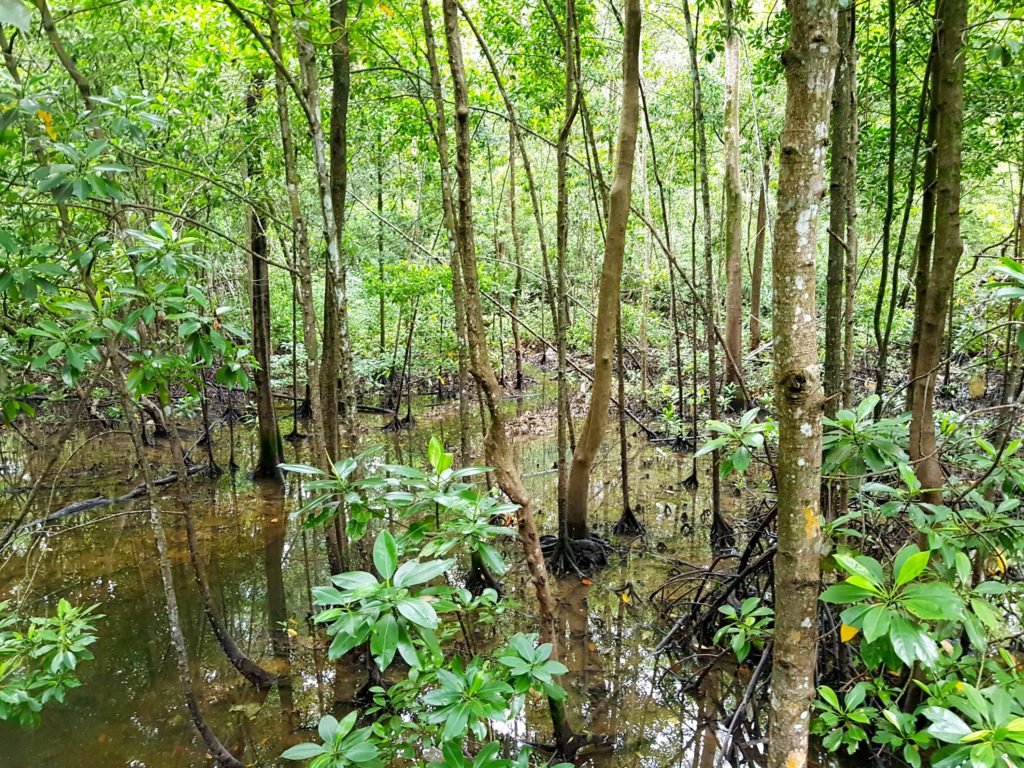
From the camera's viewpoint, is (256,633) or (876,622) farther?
(256,633)

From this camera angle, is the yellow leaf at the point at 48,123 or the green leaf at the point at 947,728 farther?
the yellow leaf at the point at 48,123

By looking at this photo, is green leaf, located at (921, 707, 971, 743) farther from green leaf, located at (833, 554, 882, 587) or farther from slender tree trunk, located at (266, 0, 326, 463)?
slender tree trunk, located at (266, 0, 326, 463)

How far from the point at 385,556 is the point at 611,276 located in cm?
377

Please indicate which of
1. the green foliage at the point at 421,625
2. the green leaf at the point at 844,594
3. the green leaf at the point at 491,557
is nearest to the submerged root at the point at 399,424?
the green foliage at the point at 421,625

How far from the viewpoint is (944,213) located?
110 inches

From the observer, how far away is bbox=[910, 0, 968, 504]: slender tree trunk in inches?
109

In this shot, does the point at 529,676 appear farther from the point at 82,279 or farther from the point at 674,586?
the point at 674,586

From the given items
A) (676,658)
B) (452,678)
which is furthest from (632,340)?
(452,678)

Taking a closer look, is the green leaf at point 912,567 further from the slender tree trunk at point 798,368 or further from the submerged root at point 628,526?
the submerged root at point 628,526

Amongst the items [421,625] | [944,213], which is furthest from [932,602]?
[944,213]

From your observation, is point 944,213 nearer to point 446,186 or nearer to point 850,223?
point 850,223

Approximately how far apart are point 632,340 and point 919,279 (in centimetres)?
1459

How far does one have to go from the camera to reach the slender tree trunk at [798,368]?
5.39ft

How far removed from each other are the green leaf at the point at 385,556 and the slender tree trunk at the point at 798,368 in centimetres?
120
